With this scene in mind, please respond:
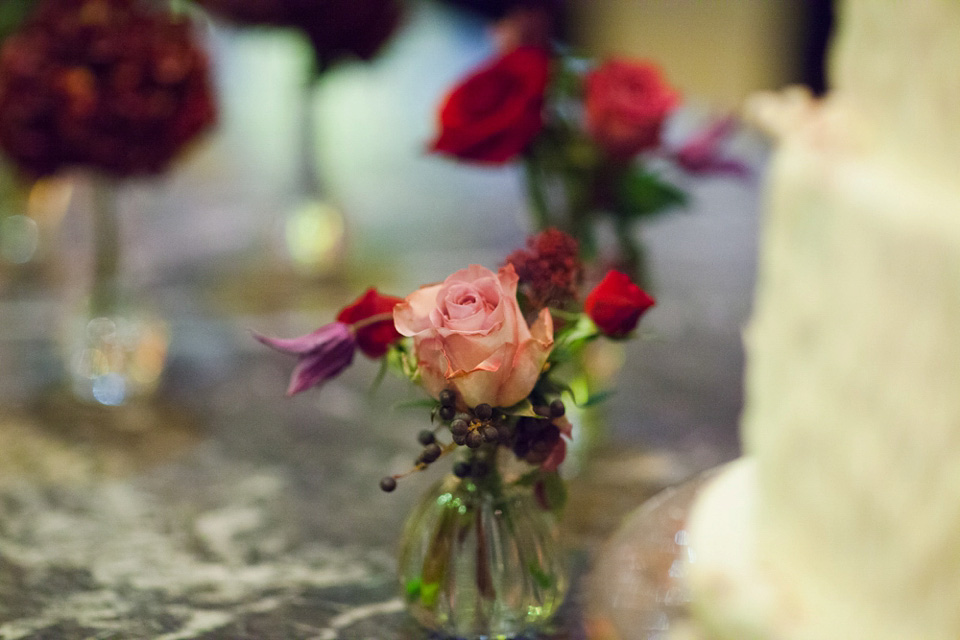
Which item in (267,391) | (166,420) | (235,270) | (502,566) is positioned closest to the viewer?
(502,566)

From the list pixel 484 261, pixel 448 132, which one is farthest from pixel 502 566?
pixel 484 261

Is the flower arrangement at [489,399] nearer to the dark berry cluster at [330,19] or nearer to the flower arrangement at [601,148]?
the flower arrangement at [601,148]

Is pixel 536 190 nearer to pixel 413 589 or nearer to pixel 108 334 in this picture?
pixel 413 589

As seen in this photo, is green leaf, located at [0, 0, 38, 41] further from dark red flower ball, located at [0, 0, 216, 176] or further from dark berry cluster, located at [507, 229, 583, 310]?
dark berry cluster, located at [507, 229, 583, 310]

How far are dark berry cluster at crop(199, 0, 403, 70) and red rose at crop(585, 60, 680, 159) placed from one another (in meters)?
0.66

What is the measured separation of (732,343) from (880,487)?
2.54ft

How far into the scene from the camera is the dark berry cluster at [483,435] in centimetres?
58

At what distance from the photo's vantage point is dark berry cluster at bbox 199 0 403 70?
59.7 inches

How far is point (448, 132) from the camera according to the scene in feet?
2.84

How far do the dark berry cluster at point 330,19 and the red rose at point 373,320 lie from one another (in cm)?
101

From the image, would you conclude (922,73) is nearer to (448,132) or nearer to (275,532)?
(448,132)

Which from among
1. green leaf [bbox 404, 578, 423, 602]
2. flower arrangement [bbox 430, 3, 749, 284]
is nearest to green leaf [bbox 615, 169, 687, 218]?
flower arrangement [bbox 430, 3, 749, 284]

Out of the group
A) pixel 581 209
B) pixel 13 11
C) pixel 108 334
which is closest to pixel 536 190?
pixel 581 209

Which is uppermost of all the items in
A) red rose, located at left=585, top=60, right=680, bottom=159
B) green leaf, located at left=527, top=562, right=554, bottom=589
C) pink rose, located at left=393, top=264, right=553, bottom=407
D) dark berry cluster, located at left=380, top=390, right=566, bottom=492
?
red rose, located at left=585, top=60, right=680, bottom=159
